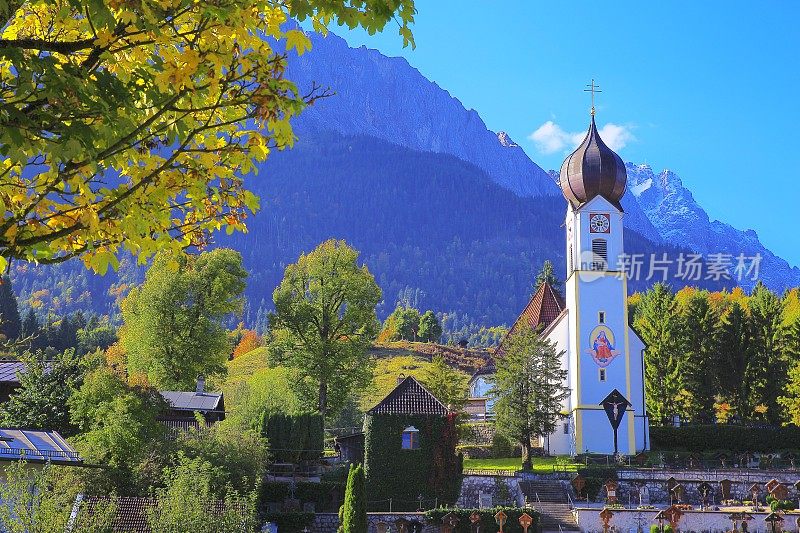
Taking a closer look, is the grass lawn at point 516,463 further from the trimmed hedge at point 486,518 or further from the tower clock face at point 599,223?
the tower clock face at point 599,223

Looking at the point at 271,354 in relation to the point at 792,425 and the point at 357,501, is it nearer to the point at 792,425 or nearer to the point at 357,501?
the point at 357,501

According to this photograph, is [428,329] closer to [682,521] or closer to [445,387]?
[445,387]

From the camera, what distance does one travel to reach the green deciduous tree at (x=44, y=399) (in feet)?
113

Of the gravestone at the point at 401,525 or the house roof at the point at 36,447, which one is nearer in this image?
the house roof at the point at 36,447

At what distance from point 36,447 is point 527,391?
23683 mm

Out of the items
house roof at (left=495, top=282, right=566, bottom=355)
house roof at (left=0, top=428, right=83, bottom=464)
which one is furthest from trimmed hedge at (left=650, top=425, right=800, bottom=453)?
house roof at (left=0, top=428, right=83, bottom=464)

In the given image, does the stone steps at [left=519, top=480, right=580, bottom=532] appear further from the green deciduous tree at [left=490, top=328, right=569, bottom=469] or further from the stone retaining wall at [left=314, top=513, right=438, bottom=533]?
the stone retaining wall at [left=314, top=513, right=438, bottom=533]

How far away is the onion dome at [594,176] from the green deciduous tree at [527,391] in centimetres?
1064

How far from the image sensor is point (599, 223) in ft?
168

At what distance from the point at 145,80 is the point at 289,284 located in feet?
137

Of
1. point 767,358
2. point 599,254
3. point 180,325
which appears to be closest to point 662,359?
point 767,358

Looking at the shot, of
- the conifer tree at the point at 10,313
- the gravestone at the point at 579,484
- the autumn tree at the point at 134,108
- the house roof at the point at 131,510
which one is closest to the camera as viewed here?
the autumn tree at the point at 134,108

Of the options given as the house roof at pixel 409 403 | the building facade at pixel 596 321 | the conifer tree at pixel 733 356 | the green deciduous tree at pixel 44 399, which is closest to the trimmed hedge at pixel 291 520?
the house roof at pixel 409 403

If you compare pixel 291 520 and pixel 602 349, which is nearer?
pixel 291 520
